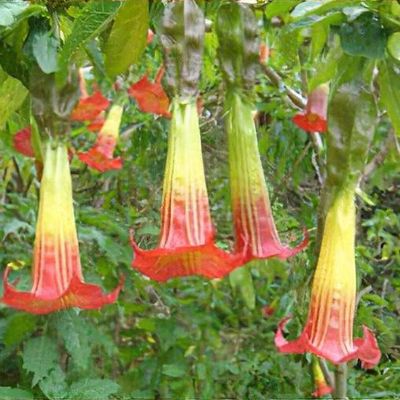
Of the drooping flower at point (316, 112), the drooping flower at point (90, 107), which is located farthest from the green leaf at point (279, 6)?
the drooping flower at point (90, 107)

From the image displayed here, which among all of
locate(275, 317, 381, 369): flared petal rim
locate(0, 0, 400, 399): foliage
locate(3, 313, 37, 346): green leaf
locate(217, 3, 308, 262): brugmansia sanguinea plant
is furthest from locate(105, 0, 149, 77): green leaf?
locate(3, 313, 37, 346): green leaf

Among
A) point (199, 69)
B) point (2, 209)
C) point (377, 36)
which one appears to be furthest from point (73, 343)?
point (377, 36)

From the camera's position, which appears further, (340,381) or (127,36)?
(340,381)

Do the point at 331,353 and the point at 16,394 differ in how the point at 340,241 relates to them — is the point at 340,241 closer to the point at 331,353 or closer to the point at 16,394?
the point at 331,353

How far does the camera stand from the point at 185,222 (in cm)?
94

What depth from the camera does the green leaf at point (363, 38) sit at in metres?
0.90

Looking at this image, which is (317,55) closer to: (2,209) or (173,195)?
(173,195)

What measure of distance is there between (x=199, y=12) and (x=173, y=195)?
24cm

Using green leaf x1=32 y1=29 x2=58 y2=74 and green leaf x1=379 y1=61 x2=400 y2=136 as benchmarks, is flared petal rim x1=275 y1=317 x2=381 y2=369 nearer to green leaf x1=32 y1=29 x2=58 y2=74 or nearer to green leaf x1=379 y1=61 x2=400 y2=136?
green leaf x1=379 y1=61 x2=400 y2=136

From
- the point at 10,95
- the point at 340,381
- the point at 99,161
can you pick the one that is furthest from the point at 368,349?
the point at 99,161

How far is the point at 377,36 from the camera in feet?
2.99

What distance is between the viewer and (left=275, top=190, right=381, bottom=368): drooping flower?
0.96 m

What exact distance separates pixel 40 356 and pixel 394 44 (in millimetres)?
926

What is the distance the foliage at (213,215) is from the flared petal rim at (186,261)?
0.28 m
